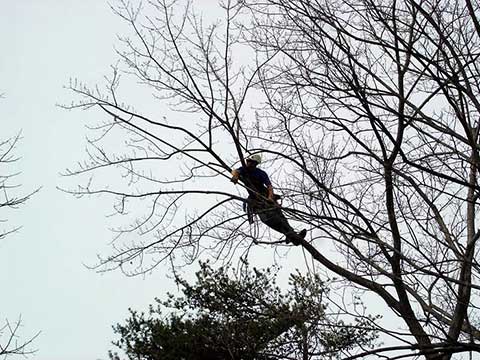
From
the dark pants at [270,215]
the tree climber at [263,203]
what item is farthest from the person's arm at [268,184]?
the dark pants at [270,215]

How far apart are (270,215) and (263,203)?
0.16 m

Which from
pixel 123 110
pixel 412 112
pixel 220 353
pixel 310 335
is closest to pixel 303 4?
pixel 412 112

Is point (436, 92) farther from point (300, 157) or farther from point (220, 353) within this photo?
point (220, 353)

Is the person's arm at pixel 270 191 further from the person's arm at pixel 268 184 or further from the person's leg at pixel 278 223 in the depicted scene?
the person's leg at pixel 278 223

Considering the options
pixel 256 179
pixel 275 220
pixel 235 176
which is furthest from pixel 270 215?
pixel 256 179

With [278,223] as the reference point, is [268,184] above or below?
above

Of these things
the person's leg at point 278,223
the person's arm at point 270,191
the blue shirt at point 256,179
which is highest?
the blue shirt at point 256,179

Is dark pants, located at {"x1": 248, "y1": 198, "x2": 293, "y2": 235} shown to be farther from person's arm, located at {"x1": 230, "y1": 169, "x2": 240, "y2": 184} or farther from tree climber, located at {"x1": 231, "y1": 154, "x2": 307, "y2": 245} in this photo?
person's arm, located at {"x1": 230, "y1": 169, "x2": 240, "y2": 184}

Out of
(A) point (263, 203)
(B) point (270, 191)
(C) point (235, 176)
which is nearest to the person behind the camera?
(A) point (263, 203)

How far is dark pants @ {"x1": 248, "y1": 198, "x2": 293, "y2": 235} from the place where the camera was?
5797 millimetres

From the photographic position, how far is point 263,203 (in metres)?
5.88

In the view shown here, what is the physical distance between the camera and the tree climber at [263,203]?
5816 mm

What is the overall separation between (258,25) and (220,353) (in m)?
6.53

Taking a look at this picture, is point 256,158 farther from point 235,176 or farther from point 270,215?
point 270,215
